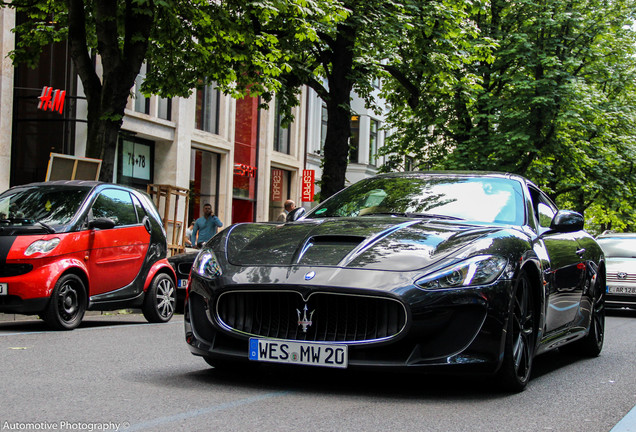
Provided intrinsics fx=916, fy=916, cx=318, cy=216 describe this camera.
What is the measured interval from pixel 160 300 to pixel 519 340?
22.9ft

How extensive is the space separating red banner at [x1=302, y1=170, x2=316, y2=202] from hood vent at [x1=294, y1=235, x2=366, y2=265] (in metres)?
32.4

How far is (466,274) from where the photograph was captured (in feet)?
17.4

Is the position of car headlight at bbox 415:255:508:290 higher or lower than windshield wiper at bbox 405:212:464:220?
lower

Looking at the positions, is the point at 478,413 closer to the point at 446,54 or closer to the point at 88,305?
the point at 88,305

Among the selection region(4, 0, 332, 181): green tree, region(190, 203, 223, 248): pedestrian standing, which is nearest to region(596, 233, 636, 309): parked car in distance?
region(4, 0, 332, 181): green tree

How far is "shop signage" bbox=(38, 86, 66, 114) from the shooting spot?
23.4 meters

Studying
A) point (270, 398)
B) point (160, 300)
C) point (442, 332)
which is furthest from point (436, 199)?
point (160, 300)

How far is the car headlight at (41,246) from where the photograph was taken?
9766 mm

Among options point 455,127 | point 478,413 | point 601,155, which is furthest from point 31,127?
point 478,413

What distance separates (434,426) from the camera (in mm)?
4539

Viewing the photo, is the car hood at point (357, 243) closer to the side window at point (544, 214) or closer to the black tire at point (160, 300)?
the side window at point (544, 214)

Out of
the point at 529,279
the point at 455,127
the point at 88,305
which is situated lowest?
→ the point at 88,305

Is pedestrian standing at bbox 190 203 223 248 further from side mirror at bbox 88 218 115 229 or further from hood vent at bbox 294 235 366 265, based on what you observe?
hood vent at bbox 294 235 366 265

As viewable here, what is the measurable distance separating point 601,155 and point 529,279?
88.7 feet
